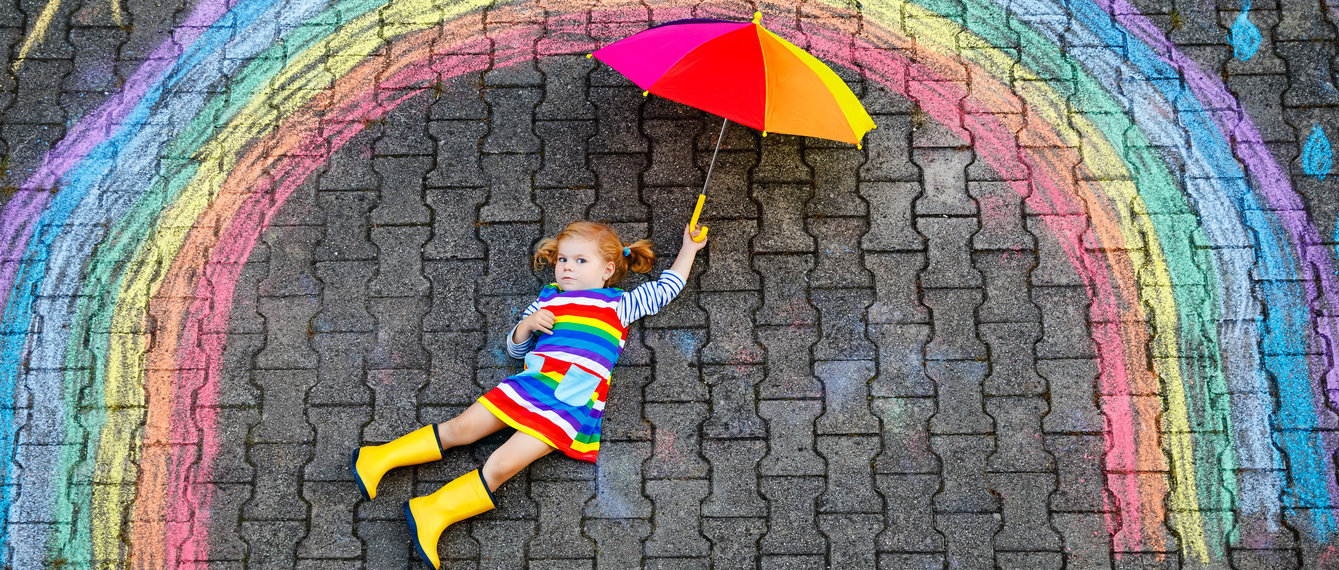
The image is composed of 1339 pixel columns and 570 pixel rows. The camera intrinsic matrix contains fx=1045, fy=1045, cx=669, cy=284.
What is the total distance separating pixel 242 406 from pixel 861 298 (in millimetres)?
2428

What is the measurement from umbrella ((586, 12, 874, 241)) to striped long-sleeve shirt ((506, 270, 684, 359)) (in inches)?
27.1

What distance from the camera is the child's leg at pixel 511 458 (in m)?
3.82

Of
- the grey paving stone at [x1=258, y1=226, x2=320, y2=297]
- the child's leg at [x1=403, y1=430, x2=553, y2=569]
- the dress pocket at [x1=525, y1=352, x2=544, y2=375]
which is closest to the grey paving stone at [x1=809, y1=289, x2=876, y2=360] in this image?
the dress pocket at [x1=525, y1=352, x2=544, y2=375]

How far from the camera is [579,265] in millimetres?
3926


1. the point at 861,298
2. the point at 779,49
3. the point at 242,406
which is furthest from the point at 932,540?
the point at 242,406

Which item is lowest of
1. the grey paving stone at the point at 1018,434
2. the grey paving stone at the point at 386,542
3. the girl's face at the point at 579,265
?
the grey paving stone at the point at 386,542

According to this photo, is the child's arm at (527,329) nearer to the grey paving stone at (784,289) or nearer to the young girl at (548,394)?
the young girl at (548,394)

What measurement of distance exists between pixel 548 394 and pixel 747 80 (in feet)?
4.43

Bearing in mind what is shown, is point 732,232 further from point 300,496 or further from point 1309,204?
point 1309,204

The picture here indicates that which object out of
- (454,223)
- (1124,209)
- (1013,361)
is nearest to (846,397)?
(1013,361)

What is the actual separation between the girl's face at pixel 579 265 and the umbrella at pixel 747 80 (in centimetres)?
64

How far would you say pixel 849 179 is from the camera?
13.8 ft

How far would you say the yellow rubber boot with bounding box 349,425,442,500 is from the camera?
3.86 m

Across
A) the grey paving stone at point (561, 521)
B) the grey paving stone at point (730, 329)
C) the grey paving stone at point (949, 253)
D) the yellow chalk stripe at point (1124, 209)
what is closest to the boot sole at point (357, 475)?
the grey paving stone at point (561, 521)
